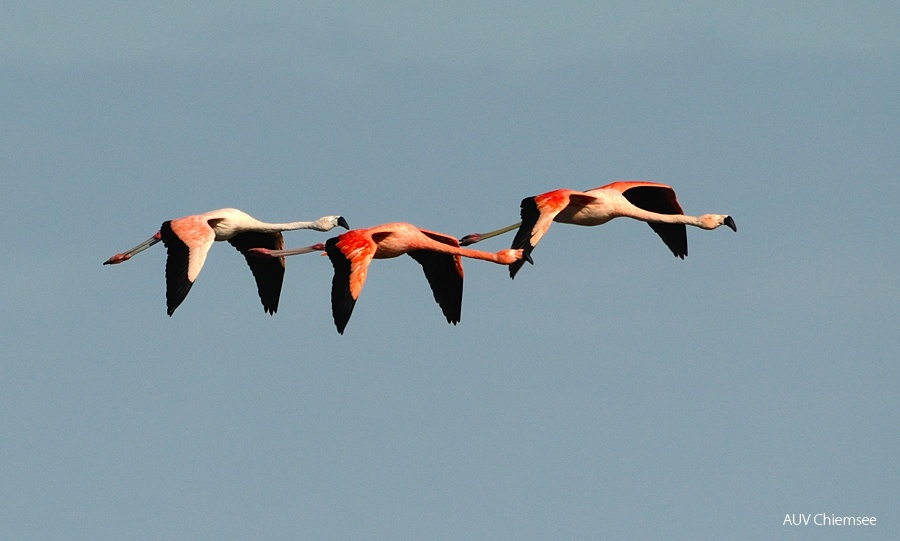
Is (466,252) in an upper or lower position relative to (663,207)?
lower

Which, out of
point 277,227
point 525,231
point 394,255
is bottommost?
point 394,255

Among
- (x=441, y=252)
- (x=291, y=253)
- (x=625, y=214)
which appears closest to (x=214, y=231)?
(x=291, y=253)

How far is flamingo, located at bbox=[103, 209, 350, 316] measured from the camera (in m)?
45.4

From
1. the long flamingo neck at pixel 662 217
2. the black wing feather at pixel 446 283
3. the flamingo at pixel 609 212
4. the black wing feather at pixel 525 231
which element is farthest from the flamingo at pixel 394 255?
the long flamingo neck at pixel 662 217

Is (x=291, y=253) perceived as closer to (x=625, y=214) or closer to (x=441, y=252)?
(x=441, y=252)

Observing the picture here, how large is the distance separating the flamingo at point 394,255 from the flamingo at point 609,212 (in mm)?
771

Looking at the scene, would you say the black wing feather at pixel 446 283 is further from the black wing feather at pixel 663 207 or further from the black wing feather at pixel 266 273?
the black wing feather at pixel 663 207

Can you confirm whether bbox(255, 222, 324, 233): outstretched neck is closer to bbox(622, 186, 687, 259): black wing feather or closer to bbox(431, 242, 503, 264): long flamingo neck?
bbox(431, 242, 503, 264): long flamingo neck

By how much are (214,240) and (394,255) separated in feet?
14.7

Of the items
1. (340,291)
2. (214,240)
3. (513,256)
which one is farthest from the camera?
(214,240)

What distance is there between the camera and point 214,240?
4744 centimetres

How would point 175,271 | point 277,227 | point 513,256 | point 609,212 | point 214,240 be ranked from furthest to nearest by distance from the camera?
point 277,227, point 214,240, point 609,212, point 175,271, point 513,256

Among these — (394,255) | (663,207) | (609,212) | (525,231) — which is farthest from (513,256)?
(663,207)

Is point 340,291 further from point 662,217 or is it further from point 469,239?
point 662,217
